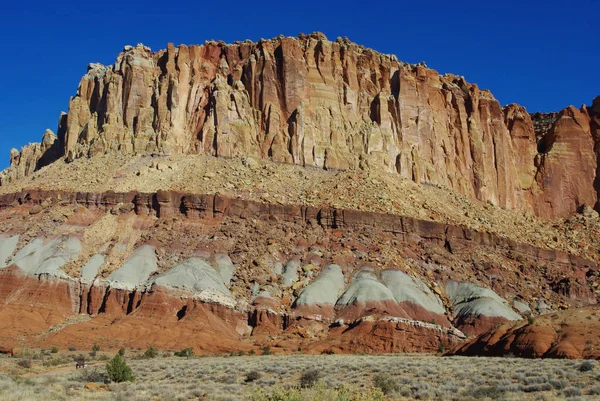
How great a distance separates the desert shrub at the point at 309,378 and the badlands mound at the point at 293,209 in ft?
42.2

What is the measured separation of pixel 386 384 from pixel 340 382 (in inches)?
122

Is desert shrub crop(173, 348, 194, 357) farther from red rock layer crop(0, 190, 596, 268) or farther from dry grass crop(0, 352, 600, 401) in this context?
red rock layer crop(0, 190, 596, 268)

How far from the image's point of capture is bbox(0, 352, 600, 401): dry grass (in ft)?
72.8

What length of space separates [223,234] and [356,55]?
4032 cm

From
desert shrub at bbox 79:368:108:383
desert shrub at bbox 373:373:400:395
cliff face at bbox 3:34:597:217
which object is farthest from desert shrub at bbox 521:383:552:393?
cliff face at bbox 3:34:597:217

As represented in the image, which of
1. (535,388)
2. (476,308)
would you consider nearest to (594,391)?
(535,388)

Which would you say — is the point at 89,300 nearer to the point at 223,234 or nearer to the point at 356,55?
the point at 223,234

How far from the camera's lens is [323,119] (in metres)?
91.4

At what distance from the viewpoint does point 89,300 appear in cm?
6178

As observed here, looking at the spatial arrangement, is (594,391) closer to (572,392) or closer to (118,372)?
(572,392)

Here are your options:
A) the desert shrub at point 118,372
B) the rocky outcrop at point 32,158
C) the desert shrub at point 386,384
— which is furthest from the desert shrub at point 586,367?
the rocky outcrop at point 32,158

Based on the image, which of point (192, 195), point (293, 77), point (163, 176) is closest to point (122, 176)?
point (163, 176)

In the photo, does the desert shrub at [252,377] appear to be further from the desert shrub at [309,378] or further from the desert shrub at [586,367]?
the desert shrub at [586,367]

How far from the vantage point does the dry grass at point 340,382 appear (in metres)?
22.2
